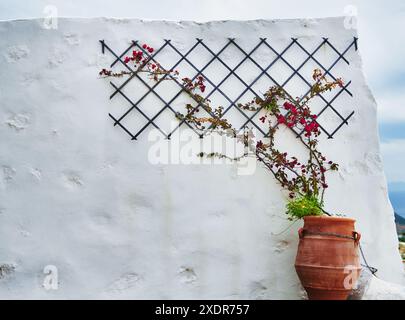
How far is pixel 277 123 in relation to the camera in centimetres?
392

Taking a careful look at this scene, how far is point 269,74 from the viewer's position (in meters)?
4.00

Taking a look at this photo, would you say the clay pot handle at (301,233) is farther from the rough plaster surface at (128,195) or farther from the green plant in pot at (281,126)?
the rough plaster surface at (128,195)

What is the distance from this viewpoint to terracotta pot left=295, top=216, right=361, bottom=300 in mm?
3342

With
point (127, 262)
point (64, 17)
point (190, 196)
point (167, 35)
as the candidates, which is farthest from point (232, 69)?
point (127, 262)

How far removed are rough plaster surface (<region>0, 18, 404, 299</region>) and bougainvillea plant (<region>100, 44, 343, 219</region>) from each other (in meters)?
0.09

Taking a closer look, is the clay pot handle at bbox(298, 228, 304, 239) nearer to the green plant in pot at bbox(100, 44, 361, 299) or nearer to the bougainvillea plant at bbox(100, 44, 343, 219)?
the green plant in pot at bbox(100, 44, 361, 299)

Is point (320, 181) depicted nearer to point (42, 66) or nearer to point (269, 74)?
point (269, 74)

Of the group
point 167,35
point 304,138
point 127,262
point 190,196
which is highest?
point 167,35

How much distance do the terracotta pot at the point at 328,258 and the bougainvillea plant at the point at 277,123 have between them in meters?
0.36

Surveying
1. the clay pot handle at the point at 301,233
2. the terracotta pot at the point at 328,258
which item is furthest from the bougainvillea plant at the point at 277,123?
the terracotta pot at the point at 328,258

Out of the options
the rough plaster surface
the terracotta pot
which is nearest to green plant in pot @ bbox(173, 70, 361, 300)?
the terracotta pot

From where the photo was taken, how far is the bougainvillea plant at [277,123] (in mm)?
3844

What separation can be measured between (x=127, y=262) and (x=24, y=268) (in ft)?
2.25

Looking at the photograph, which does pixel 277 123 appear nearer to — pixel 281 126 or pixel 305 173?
pixel 281 126
